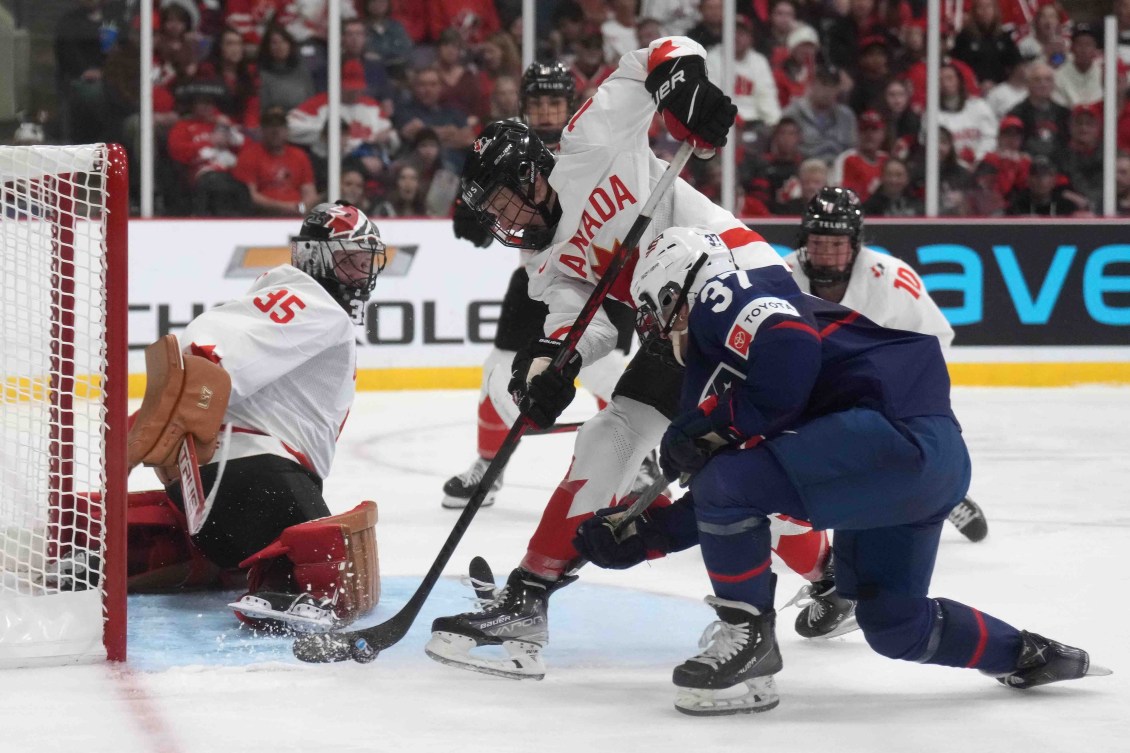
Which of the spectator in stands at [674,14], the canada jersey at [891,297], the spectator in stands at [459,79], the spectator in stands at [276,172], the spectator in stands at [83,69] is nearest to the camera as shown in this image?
the canada jersey at [891,297]

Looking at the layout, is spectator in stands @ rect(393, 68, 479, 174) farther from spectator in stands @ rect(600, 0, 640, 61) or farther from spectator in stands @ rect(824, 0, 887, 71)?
spectator in stands @ rect(824, 0, 887, 71)

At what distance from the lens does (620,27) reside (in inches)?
303

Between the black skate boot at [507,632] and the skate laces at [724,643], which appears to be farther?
the black skate boot at [507,632]

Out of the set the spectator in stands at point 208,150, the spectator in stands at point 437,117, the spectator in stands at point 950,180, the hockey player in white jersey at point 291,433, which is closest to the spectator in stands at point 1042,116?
the spectator in stands at point 950,180

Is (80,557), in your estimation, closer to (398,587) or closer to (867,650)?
(398,587)

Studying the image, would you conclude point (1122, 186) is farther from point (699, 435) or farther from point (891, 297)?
point (699, 435)

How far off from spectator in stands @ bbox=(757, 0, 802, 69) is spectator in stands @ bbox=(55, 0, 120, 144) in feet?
9.90

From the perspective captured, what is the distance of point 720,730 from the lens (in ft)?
8.00

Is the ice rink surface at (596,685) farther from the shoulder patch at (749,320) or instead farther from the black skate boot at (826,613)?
the shoulder patch at (749,320)

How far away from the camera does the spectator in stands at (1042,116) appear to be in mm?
7809

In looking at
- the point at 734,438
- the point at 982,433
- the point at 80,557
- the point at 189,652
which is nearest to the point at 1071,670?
the point at 734,438

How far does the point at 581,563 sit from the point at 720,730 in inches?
20.0

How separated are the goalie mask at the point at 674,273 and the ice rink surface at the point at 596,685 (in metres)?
0.61

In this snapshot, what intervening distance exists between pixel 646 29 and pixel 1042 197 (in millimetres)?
2052
